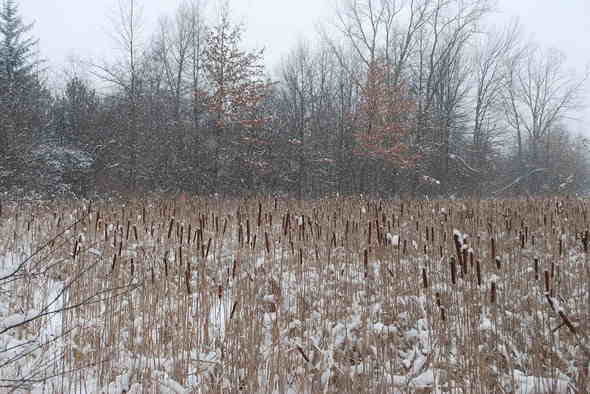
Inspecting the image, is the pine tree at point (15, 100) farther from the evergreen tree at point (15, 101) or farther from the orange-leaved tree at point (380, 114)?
the orange-leaved tree at point (380, 114)

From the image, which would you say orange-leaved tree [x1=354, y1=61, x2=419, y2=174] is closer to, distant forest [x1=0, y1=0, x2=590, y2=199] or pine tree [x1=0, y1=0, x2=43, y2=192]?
distant forest [x1=0, y1=0, x2=590, y2=199]

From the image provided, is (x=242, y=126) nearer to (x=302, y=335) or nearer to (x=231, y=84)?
(x=231, y=84)

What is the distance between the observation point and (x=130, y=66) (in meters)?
17.5

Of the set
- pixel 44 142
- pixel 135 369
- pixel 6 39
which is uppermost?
pixel 6 39

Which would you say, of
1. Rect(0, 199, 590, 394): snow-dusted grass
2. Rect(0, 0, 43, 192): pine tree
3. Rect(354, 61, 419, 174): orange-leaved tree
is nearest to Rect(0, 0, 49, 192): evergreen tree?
Rect(0, 0, 43, 192): pine tree

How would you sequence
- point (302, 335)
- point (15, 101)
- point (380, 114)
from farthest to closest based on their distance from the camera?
point (380, 114)
point (15, 101)
point (302, 335)

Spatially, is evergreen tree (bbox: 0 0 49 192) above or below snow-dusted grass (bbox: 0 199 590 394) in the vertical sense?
above

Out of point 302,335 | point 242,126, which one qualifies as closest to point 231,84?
point 242,126

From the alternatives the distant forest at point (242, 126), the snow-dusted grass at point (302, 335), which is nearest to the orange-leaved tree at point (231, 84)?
the distant forest at point (242, 126)

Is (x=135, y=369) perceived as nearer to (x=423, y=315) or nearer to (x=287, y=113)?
(x=423, y=315)

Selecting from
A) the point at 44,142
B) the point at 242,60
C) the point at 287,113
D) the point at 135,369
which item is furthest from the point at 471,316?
the point at 287,113

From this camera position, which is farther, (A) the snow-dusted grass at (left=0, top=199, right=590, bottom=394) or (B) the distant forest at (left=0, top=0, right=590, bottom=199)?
(B) the distant forest at (left=0, top=0, right=590, bottom=199)

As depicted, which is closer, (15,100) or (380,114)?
(15,100)

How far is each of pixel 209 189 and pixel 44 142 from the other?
24.7 feet
